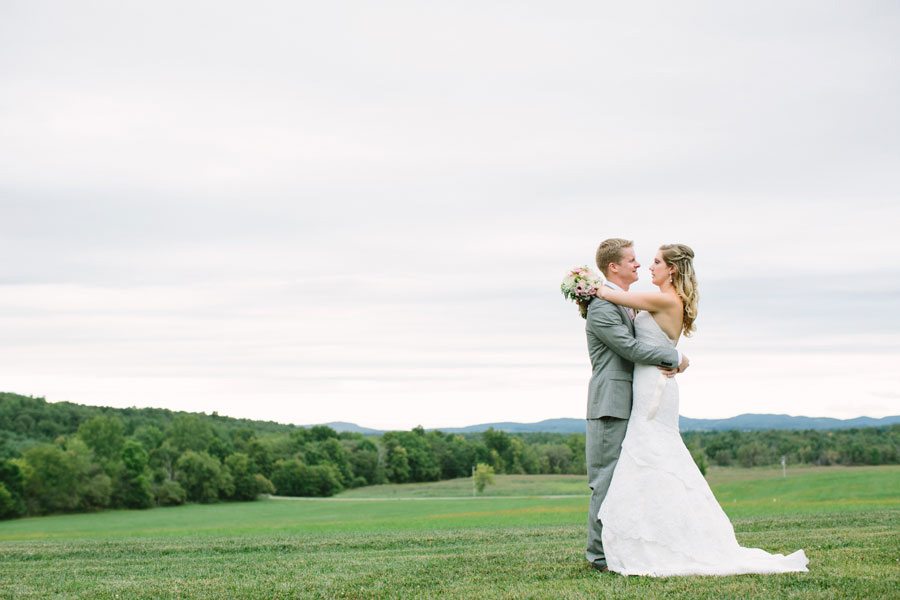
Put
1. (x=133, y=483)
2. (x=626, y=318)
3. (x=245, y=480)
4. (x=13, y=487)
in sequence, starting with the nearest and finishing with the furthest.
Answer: (x=626, y=318), (x=13, y=487), (x=133, y=483), (x=245, y=480)

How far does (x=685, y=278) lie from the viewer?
11.0 meters

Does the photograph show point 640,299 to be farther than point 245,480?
No

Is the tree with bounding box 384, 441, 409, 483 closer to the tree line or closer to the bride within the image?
the tree line

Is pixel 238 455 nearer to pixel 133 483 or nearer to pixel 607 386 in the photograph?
pixel 133 483

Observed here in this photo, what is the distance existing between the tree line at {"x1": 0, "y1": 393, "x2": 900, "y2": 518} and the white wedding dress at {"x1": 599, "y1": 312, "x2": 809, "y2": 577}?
82.5 meters

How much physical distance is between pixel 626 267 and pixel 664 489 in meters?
2.65

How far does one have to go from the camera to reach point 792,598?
8.36m

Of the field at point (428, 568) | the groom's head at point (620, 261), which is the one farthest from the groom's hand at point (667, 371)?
the field at point (428, 568)

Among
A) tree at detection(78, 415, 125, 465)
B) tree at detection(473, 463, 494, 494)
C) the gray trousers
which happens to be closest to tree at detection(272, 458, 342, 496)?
tree at detection(78, 415, 125, 465)

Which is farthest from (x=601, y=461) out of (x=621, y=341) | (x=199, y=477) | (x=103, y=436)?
(x=103, y=436)

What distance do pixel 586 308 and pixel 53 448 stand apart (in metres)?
85.9

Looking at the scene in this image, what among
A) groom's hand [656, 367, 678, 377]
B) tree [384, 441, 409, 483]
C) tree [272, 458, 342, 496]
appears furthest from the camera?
tree [384, 441, 409, 483]

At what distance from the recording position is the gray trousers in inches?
424

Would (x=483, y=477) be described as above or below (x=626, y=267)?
below
